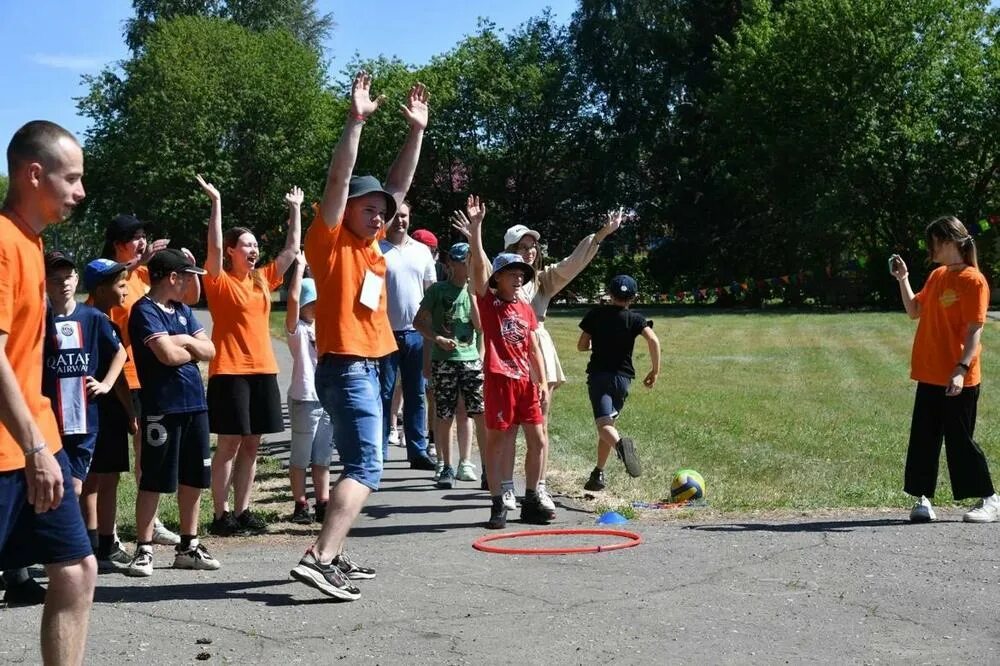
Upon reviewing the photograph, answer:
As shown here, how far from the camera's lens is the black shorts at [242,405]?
7.90 meters

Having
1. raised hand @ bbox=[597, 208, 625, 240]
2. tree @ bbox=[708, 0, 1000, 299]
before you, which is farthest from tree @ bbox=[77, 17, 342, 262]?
raised hand @ bbox=[597, 208, 625, 240]

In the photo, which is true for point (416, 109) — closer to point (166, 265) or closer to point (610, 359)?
point (166, 265)

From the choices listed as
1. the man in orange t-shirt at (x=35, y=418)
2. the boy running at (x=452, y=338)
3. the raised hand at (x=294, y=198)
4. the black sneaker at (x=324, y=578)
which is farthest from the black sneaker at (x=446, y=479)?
the man in orange t-shirt at (x=35, y=418)

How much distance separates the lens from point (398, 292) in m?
10.6

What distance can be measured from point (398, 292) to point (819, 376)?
1229 cm

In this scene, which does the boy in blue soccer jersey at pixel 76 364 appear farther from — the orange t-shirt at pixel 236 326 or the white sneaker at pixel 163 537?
the white sneaker at pixel 163 537

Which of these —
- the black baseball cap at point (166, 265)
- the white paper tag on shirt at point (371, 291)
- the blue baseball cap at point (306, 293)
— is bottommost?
the white paper tag on shirt at point (371, 291)

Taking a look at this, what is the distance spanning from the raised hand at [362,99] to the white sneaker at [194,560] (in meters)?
2.59

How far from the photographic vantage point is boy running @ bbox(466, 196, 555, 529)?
8383 millimetres

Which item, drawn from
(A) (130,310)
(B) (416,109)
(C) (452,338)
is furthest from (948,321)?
(A) (130,310)

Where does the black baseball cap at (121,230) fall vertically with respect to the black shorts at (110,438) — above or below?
above

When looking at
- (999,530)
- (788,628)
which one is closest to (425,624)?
(788,628)

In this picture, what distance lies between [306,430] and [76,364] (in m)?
2.69

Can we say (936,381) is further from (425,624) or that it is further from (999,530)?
(425,624)
